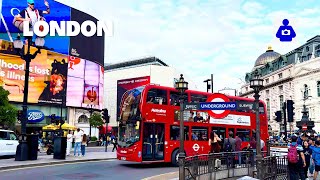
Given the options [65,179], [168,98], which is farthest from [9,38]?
[65,179]

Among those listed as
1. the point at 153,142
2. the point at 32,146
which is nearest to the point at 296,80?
the point at 153,142

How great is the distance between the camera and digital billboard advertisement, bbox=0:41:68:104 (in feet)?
174

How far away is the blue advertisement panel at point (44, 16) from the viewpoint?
5399cm

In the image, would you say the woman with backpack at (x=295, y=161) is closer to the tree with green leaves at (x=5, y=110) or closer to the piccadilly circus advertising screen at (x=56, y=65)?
the tree with green leaves at (x=5, y=110)

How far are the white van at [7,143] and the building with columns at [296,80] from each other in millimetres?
57377

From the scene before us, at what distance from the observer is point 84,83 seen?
64.2 meters

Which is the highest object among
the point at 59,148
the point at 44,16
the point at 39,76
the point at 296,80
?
the point at 44,16

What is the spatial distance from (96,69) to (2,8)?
19.4m

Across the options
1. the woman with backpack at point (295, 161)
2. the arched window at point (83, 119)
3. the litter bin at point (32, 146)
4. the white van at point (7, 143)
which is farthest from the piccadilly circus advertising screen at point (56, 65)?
the woman with backpack at point (295, 161)

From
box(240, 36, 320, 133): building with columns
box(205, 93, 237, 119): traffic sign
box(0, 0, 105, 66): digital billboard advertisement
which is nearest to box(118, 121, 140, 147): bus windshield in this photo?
→ box(205, 93, 237, 119): traffic sign

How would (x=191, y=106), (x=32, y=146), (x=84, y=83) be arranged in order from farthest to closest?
(x=84, y=83) < (x=32, y=146) < (x=191, y=106)

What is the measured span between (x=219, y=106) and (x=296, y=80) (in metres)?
72.4

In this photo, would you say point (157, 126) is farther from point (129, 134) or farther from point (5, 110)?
point (5, 110)

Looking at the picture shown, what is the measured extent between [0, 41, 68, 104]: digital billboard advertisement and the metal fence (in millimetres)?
45581
